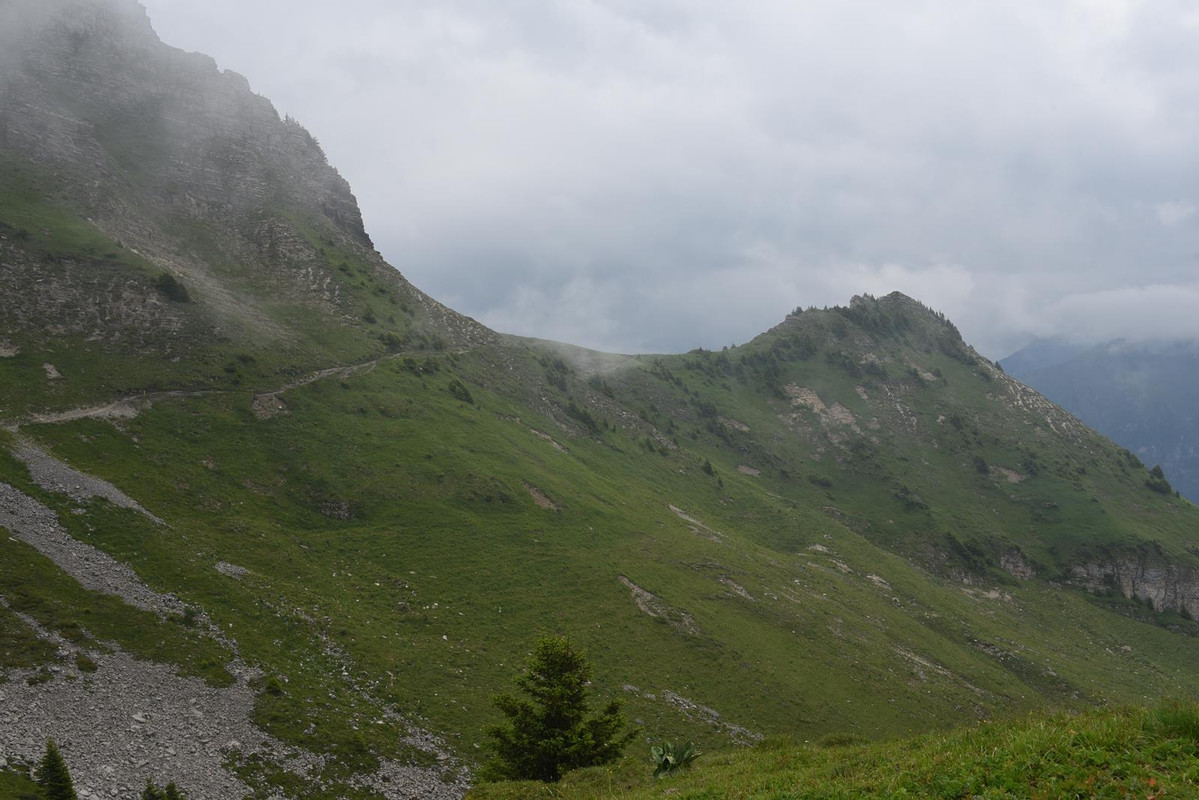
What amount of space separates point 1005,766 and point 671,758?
549 inches

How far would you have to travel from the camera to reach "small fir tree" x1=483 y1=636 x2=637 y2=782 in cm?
2962

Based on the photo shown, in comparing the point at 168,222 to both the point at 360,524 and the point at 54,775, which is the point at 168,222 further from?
the point at 54,775

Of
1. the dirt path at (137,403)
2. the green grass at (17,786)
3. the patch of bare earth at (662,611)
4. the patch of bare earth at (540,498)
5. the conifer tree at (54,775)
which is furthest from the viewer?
the patch of bare earth at (540,498)

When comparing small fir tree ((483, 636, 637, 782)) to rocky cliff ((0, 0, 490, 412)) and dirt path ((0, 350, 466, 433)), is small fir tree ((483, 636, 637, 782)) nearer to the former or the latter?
dirt path ((0, 350, 466, 433))

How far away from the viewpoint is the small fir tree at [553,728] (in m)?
29.6

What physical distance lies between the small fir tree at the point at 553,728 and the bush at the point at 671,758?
4.90 m

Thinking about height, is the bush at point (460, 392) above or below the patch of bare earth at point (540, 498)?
above

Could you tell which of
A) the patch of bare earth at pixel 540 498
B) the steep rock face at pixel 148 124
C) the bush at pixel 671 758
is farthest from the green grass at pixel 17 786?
the steep rock face at pixel 148 124

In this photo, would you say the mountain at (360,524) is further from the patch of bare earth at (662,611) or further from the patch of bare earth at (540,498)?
the patch of bare earth at (662,611)

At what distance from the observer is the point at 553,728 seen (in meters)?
30.7

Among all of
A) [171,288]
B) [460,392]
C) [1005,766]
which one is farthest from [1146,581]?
[171,288]

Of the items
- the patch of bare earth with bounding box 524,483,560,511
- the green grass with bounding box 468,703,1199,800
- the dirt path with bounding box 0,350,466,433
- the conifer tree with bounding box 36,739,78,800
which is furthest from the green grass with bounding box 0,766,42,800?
the patch of bare earth with bounding box 524,483,560,511

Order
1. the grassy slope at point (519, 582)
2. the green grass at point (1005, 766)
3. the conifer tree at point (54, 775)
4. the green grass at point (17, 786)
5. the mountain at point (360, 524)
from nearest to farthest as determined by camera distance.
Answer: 1. the green grass at point (1005, 766)
2. the conifer tree at point (54, 775)
3. the green grass at point (17, 786)
4. the mountain at point (360, 524)
5. the grassy slope at point (519, 582)

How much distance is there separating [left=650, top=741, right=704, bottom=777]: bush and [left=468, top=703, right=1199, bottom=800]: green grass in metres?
3.27
